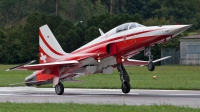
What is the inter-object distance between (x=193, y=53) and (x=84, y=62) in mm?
41762

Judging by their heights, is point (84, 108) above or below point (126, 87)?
above

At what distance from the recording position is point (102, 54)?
26.8 m

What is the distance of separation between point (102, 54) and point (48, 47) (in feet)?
12.0

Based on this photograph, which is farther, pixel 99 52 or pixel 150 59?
pixel 99 52

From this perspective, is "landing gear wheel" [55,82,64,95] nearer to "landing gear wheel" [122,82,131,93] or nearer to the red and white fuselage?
the red and white fuselage

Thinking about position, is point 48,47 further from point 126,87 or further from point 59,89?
point 126,87

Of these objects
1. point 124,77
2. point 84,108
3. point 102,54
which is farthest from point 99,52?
point 84,108

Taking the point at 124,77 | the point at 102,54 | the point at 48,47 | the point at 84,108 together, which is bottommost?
the point at 84,108

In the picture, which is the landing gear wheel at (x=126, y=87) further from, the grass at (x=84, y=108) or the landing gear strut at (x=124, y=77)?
the grass at (x=84, y=108)

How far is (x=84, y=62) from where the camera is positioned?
90.0 feet

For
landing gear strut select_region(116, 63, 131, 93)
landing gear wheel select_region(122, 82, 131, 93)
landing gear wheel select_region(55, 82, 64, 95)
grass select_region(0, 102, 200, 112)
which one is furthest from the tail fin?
grass select_region(0, 102, 200, 112)

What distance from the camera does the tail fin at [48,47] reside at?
95.9ft

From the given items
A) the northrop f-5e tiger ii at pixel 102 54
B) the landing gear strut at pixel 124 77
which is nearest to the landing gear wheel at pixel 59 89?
the northrop f-5e tiger ii at pixel 102 54

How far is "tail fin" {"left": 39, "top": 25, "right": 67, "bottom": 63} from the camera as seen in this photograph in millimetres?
29234
